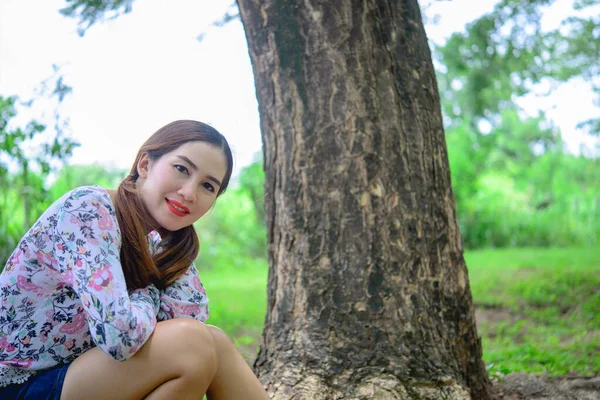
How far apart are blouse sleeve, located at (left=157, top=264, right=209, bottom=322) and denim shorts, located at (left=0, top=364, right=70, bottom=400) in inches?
13.4

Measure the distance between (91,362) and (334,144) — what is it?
1.25 meters

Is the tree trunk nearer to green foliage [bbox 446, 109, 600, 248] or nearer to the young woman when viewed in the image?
the young woman

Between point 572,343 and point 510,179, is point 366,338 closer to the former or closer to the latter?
point 572,343

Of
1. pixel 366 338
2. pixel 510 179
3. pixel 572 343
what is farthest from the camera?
pixel 510 179

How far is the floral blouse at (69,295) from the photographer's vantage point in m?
1.66

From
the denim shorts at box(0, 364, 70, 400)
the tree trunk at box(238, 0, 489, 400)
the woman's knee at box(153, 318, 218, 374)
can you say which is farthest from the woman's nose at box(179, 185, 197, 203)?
the tree trunk at box(238, 0, 489, 400)

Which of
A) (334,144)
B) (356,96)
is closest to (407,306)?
(334,144)

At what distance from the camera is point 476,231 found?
32.7 ft

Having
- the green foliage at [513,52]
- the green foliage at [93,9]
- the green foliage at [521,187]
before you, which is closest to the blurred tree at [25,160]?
the green foliage at [93,9]

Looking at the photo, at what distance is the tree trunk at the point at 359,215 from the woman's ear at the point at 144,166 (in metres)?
0.75

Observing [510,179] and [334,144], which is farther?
[510,179]

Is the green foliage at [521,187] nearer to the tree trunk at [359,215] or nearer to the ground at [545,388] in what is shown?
the ground at [545,388]

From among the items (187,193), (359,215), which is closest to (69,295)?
(187,193)

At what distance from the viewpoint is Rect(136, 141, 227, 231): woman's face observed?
1949mm
